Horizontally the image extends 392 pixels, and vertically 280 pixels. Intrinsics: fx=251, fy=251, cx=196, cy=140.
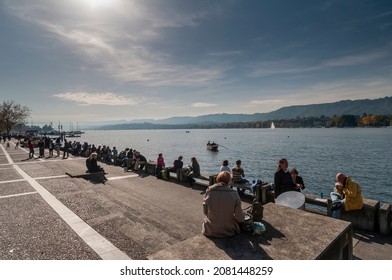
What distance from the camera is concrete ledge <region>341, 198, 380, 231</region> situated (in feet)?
23.3

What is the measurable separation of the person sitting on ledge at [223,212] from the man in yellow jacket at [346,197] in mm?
4447

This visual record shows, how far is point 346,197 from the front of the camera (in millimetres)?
7348

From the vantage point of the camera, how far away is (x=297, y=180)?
9500 millimetres

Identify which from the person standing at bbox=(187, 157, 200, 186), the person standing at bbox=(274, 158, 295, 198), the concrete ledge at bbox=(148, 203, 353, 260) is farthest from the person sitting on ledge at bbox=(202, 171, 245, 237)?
the person standing at bbox=(187, 157, 200, 186)

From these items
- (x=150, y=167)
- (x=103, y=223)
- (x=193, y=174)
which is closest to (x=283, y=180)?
(x=193, y=174)

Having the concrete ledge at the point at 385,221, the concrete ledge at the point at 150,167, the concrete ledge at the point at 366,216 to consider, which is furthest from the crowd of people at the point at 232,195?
the concrete ledge at the point at 150,167

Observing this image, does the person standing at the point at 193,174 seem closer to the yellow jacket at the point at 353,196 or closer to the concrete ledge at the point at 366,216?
the concrete ledge at the point at 366,216

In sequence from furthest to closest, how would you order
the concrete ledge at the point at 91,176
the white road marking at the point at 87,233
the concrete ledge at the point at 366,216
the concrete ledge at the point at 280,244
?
1. the concrete ledge at the point at 91,176
2. the concrete ledge at the point at 366,216
3. the white road marking at the point at 87,233
4. the concrete ledge at the point at 280,244

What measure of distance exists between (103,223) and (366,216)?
7.69 m

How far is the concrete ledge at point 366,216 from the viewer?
7102 mm

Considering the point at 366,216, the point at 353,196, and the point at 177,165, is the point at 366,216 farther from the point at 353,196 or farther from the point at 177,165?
the point at 177,165

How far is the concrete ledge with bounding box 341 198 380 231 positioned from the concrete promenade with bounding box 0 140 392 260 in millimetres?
269

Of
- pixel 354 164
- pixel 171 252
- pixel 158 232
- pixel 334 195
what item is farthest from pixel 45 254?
pixel 354 164

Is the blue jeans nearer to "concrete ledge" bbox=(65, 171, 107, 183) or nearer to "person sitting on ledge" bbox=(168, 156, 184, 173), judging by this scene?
"person sitting on ledge" bbox=(168, 156, 184, 173)
